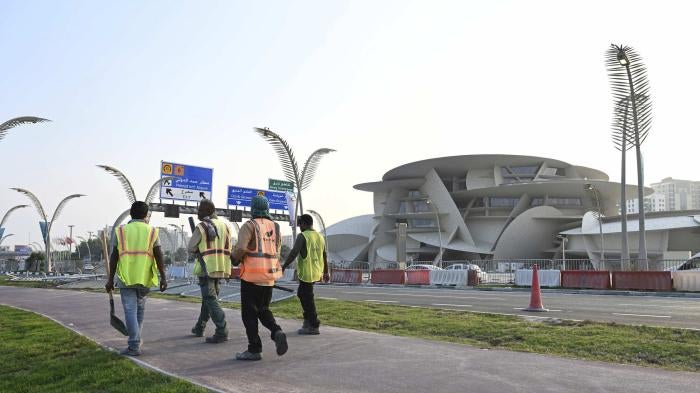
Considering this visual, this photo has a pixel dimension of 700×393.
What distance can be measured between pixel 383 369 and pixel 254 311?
1523 mm

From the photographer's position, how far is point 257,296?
20.7 ft

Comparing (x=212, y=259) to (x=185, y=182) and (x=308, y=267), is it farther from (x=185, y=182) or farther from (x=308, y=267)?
(x=185, y=182)

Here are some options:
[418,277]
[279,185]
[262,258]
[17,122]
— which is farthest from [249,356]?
[279,185]

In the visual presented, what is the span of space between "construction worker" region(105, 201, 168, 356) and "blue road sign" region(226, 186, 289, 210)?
122ft

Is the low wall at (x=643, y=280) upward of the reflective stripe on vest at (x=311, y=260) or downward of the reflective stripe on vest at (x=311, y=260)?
downward

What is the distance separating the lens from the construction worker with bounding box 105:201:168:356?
256 inches

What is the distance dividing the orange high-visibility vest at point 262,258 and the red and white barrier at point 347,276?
87.0 feet

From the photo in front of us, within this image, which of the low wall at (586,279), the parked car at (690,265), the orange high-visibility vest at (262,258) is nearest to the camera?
the orange high-visibility vest at (262,258)

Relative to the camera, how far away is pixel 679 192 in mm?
135625

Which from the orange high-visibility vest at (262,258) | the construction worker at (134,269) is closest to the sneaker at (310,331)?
the orange high-visibility vest at (262,258)

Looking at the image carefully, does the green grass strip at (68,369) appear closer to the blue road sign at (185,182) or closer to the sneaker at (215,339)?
the sneaker at (215,339)

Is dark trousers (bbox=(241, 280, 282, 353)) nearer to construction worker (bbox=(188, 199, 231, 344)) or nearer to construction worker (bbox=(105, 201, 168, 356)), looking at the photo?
construction worker (bbox=(105, 201, 168, 356))

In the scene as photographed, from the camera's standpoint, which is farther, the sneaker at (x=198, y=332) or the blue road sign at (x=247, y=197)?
the blue road sign at (x=247, y=197)

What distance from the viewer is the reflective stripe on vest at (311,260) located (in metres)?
8.19
